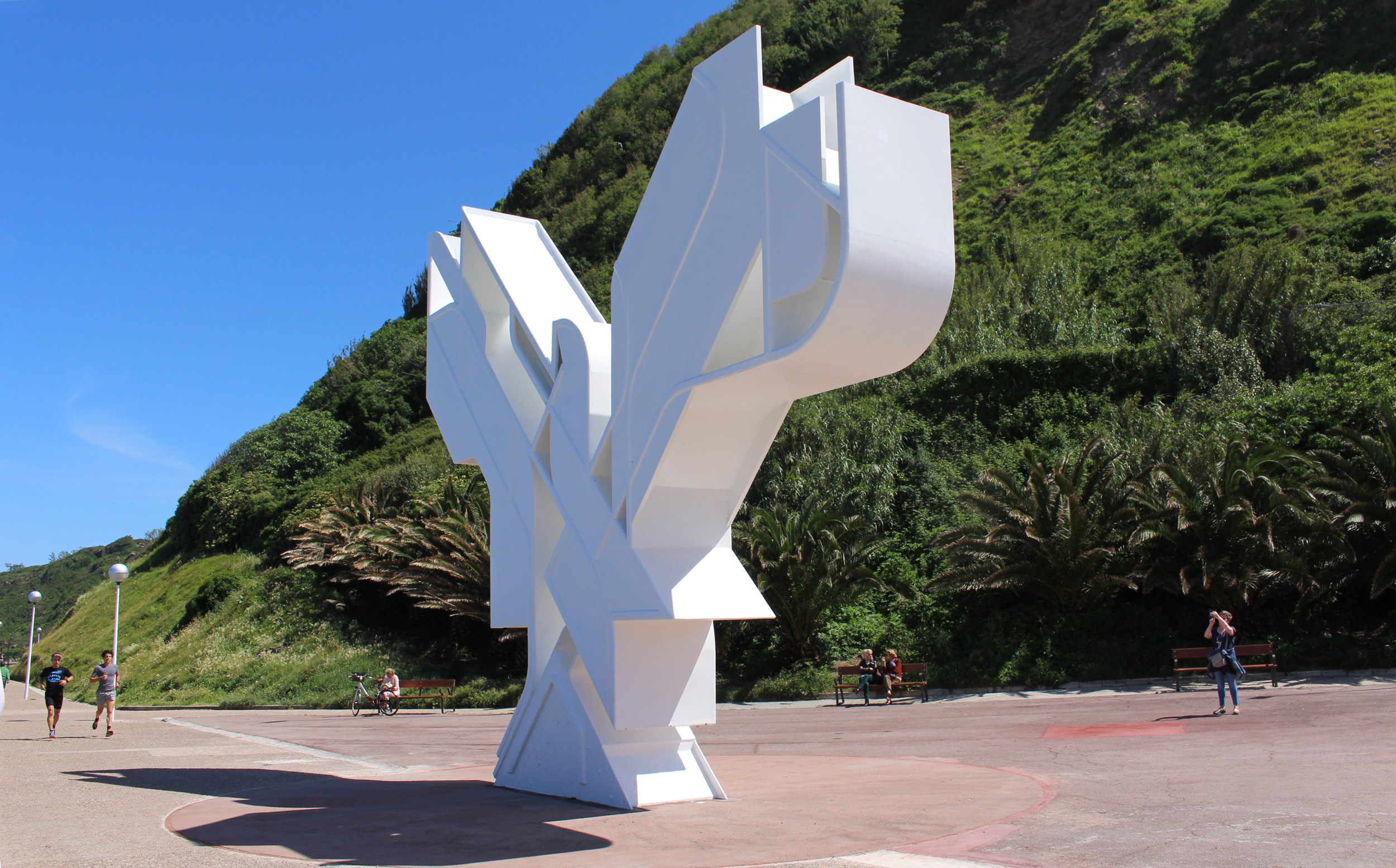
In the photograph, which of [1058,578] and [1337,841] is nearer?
[1337,841]

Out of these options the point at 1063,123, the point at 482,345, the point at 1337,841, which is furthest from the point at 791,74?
the point at 1337,841

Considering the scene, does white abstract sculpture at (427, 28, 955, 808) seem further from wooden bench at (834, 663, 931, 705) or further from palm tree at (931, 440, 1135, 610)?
palm tree at (931, 440, 1135, 610)

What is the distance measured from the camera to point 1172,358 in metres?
26.8

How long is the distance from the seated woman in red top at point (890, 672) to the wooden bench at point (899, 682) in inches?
3.7

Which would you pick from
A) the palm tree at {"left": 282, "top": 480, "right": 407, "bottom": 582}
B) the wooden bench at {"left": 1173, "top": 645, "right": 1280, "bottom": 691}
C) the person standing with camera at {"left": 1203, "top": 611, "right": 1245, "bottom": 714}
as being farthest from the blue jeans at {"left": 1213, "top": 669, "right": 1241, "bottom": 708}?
the palm tree at {"left": 282, "top": 480, "right": 407, "bottom": 582}

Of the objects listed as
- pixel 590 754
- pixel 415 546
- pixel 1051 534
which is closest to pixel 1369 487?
pixel 1051 534

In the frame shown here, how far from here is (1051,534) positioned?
57.1 ft

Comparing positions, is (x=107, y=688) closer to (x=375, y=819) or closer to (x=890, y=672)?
(x=375, y=819)

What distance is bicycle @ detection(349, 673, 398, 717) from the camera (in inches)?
782

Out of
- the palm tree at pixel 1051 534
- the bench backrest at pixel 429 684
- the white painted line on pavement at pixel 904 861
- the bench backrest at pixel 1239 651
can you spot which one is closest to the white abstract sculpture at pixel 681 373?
the white painted line on pavement at pixel 904 861

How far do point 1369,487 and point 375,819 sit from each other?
16.3m

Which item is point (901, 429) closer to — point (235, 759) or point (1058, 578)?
point (1058, 578)

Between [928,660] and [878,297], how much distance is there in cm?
1453

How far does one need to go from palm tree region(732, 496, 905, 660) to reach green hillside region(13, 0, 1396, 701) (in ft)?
0.27
